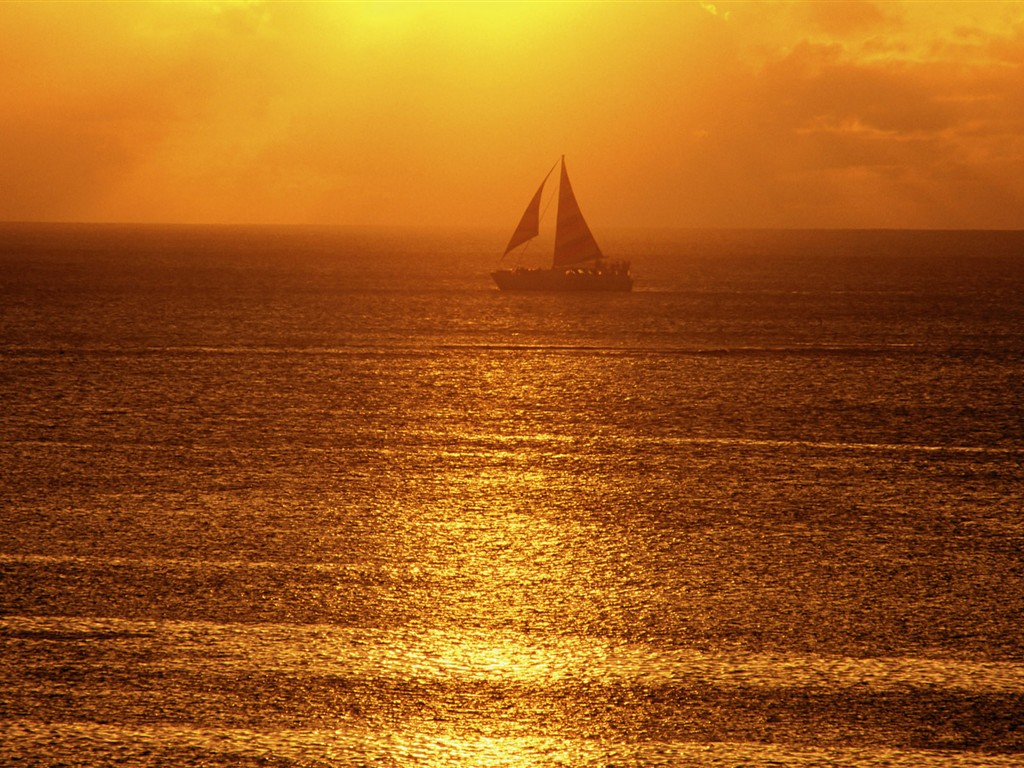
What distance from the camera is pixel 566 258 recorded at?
3019 inches

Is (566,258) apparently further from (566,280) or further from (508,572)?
(508,572)

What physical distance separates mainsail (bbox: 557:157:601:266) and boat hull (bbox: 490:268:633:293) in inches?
34.9

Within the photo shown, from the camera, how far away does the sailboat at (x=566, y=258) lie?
2894 inches

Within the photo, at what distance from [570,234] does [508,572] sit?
221 feet

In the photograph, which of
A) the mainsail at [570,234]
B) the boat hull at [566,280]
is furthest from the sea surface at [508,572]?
the boat hull at [566,280]

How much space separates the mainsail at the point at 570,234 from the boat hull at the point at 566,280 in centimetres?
89

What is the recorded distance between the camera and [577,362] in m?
30.2

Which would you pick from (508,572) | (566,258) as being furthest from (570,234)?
(508,572)

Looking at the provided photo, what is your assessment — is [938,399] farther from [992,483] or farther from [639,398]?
[992,483]

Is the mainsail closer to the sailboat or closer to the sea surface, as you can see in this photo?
the sailboat

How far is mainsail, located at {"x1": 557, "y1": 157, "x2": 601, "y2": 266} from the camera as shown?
7306cm

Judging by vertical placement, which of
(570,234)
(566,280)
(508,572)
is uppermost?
(570,234)

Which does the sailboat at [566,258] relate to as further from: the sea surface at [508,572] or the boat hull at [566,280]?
the sea surface at [508,572]

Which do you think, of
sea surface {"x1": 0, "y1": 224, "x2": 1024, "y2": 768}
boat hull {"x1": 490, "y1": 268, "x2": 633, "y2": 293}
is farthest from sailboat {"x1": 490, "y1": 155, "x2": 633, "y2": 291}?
sea surface {"x1": 0, "y1": 224, "x2": 1024, "y2": 768}
